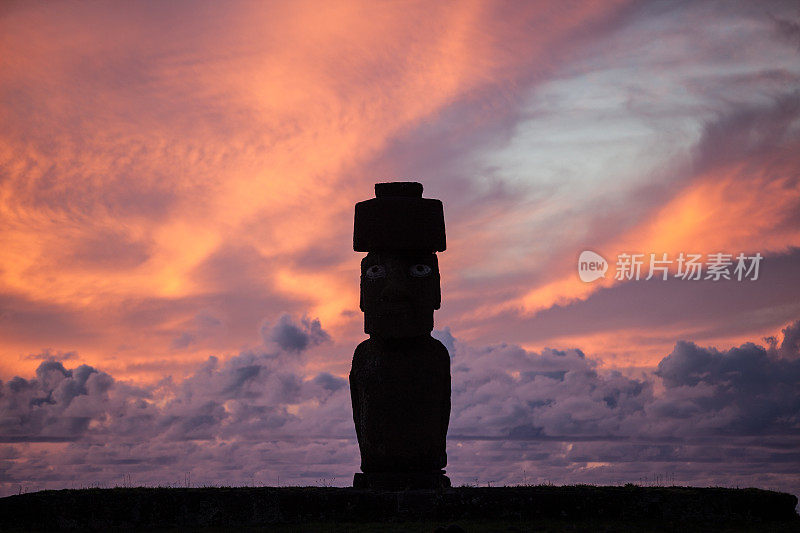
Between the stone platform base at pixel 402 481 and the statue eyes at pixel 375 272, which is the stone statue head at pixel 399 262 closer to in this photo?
the statue eyes at pixel 375 272

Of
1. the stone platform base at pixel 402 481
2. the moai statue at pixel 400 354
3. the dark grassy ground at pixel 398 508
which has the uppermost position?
the moai statue at pixel 400 354

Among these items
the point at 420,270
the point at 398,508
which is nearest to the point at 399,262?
the point at 420,270

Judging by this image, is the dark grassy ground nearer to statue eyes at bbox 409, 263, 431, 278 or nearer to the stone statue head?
the stone statue head

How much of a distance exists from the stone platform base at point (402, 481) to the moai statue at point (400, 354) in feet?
0.07

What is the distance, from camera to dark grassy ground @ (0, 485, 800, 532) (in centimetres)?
1694

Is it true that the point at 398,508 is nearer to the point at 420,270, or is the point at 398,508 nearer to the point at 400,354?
the point at 400,354

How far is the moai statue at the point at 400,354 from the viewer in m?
19.3

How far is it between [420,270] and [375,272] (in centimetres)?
102

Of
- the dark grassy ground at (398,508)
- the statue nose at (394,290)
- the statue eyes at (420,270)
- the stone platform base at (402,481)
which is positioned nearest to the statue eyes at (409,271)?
the statue eyes at (420,270)

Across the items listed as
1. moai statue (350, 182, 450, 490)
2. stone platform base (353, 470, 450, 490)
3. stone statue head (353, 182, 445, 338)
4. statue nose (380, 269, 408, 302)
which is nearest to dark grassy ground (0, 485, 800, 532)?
stone platform base (353, 470, 450, 490)

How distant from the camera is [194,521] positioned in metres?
17.3

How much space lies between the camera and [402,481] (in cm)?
1916

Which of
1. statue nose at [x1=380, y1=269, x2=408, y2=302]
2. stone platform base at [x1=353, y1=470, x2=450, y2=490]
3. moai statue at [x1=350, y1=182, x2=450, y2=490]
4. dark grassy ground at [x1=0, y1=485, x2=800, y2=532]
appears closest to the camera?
dark grassy ground at [x1=0, y1=485, x2=800, y2=532]

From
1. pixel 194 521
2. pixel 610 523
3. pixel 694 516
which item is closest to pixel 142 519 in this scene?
pixel 194 521
